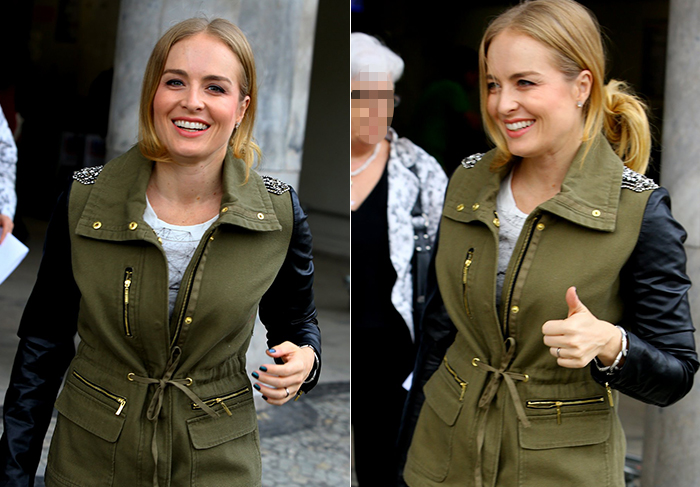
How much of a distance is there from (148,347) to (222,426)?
273 mm

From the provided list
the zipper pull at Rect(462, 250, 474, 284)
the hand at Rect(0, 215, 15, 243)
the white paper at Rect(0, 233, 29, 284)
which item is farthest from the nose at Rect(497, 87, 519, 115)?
the hand at Rect(0, 215, 15, 243)

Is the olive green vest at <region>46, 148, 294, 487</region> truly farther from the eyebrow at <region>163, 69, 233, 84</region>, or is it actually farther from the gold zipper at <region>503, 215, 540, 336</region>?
the gold zipper at <region>503, 215, 540, 336</region>

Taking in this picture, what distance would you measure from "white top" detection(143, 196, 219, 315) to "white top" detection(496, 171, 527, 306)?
0.76 meters

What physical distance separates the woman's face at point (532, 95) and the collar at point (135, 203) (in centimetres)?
65

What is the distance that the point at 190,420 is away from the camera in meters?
2.12

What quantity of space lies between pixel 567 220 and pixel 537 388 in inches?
16.7

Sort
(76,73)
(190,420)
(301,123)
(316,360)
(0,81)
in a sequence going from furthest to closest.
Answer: (76,73)
(0,81)
(301,123)
(316,360)
(190,420)

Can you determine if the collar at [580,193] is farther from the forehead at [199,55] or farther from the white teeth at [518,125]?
the forehead at [199,55]

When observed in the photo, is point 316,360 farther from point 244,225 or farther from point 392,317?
point 392,317

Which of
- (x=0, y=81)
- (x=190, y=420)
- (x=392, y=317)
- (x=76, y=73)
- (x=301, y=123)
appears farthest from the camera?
(x=76, y=73)

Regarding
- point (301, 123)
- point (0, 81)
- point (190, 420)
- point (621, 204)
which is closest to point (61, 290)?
point (190, 420)

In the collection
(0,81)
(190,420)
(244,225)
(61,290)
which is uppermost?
(0,81)

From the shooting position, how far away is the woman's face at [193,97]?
2.17 m

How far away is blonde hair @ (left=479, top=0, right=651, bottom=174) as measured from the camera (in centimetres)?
224
